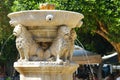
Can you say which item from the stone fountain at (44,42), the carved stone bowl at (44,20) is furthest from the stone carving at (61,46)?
the carved stone bowl at (44,20)

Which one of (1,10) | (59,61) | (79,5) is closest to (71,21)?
(59,61)

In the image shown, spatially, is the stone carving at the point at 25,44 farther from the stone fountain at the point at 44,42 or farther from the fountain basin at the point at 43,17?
the fountain basin at the point at 43,17

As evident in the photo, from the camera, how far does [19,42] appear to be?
8547 mm

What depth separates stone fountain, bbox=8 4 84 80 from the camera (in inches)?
333

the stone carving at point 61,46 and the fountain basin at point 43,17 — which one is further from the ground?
the fountain basin at point 43,17

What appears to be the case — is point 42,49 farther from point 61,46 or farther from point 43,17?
point 43,17

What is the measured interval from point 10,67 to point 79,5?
1946 centimetres

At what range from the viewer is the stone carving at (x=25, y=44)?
28.0 feet

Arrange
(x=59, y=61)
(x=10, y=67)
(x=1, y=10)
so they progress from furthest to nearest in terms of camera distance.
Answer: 1. (x=10, y=67)
2. (x=1, y=10)
3. (x=59, y=61)

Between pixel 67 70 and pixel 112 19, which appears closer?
pixel 67 70

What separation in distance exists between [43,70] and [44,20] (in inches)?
35.7

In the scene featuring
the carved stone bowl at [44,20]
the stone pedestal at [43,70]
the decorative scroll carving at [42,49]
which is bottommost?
the stone pedestal at [43,70]

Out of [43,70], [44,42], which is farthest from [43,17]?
[43,70]

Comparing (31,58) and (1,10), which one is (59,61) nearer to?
(31,58)
